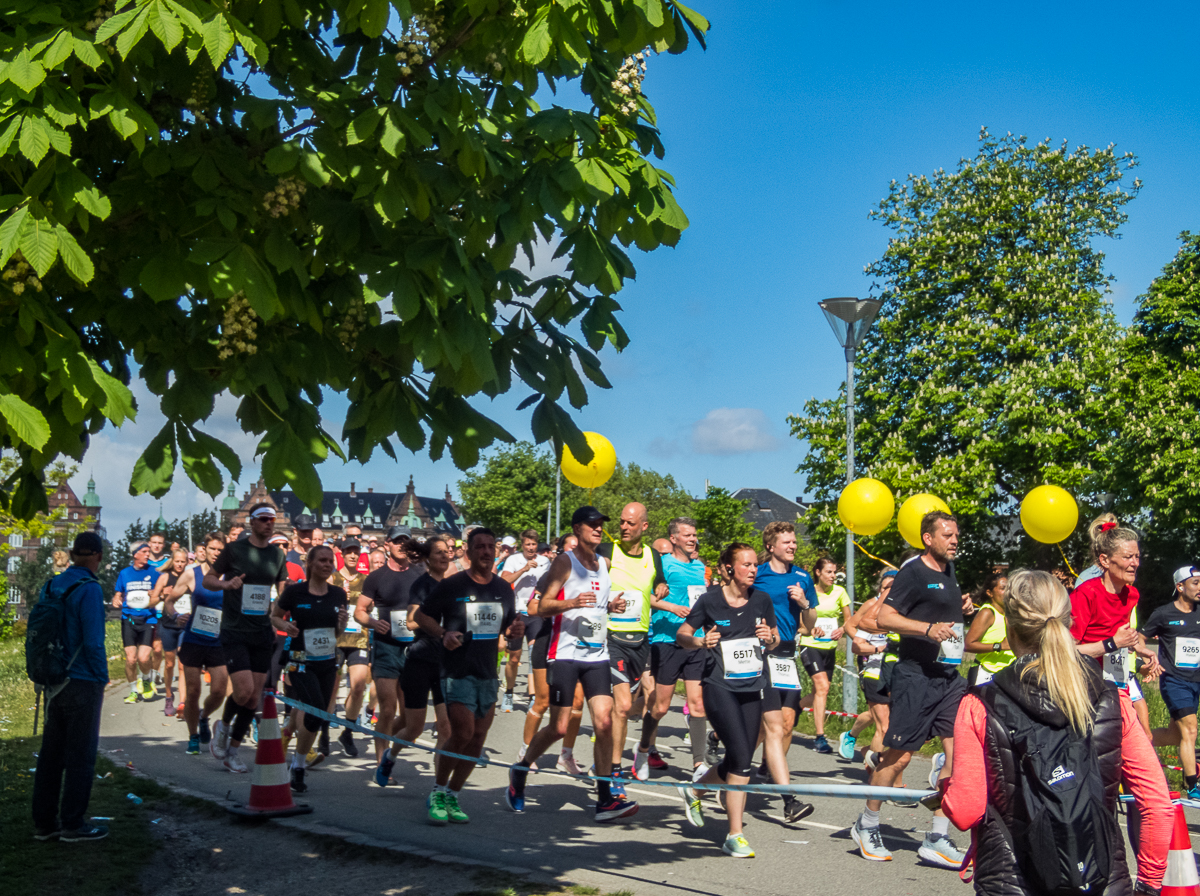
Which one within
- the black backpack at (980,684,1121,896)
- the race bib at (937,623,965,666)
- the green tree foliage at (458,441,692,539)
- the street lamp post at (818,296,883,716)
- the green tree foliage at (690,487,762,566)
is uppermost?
the green tree foliage at (458,441,692,539)

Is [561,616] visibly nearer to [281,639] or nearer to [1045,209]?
[281,639]

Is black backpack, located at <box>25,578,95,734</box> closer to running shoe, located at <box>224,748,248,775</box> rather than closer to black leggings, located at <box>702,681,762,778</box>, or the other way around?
running shoe, located at <box>224,748,248,775</box>

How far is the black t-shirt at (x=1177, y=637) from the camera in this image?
9727 millimetres

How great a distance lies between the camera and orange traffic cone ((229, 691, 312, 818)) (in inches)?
328

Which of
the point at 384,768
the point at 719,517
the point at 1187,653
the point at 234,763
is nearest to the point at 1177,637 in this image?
the point at 1187,653

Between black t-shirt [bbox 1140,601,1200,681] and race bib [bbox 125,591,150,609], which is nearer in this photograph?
black t-shirt [bbox 1140,601,1200,681]

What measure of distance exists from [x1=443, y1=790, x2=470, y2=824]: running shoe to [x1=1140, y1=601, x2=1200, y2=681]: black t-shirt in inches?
226

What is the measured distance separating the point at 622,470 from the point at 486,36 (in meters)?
94.0

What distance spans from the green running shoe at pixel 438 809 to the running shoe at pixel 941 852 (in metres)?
3.29

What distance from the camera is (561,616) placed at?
8617 mm

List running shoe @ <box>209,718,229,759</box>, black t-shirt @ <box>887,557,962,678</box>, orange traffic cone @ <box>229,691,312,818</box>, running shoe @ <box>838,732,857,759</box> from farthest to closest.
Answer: running shoe @ <box>838,732,857,759</box>
running shoe @ <box>209,718,229,759</box>
orange traffic cone @ <box>229,691,312,818</box>
black t-shirt @ <box>887,557,962,678</box>

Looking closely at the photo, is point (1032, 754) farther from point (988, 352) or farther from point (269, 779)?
point (988, 352)

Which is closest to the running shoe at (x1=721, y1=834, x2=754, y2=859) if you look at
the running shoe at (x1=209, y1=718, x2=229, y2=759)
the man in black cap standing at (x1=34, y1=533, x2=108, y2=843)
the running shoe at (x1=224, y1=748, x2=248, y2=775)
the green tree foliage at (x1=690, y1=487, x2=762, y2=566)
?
the man in black cap standing at (x1=34, y1=533, x2=108, y2=843)

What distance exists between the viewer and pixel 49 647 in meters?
7.45
